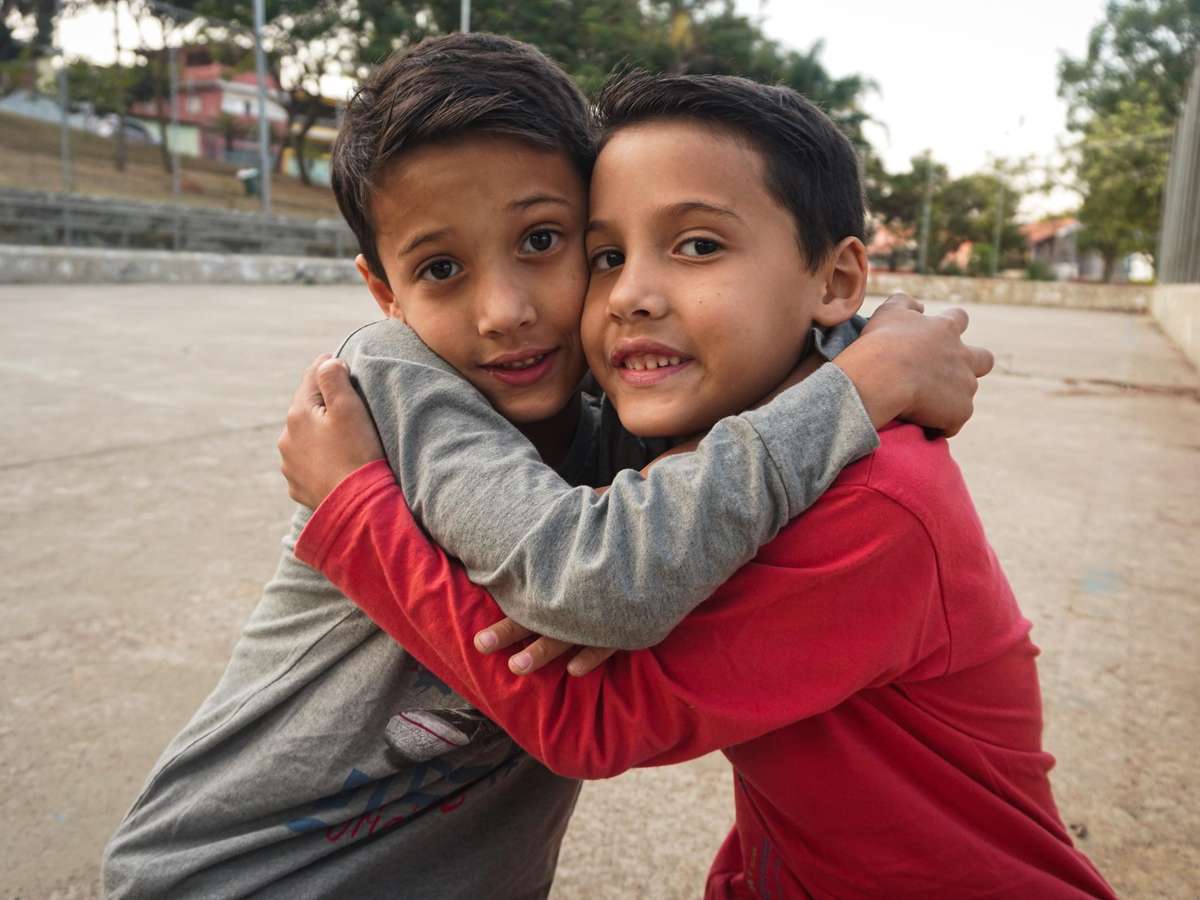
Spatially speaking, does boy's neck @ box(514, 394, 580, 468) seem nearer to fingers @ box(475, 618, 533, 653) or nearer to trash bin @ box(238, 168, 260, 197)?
fingers @ box(475, 618, 533, 653)

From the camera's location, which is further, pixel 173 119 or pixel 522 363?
pixel 173 119

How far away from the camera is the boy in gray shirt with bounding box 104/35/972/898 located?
3.04ft

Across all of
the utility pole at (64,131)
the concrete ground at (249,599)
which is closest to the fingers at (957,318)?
the concrete ground at (249,599)

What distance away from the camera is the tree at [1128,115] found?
88.8 feet

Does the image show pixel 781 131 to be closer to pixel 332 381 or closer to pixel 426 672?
pixel 332 381

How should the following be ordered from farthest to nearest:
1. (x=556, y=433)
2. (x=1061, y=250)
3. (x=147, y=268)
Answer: (x=1061, y=250) < (x=147, y=268) < (x=556, y=433)

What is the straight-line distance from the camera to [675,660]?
Result: 0.91m

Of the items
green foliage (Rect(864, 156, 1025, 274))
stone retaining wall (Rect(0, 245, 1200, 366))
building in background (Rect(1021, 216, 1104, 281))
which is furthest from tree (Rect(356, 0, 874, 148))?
building in background (Rect(1021, 216, 1104, 281))

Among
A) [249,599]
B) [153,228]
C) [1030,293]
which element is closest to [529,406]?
[249,599]

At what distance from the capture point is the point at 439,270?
3.98 feet

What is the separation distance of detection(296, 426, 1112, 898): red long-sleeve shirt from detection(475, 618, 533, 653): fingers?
0.03m

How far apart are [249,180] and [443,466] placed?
18464mm

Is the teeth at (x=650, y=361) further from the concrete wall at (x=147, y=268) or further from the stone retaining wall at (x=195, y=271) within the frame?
the concrete wall at (x=147, y=268)

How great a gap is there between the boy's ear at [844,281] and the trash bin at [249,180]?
1733 cm
